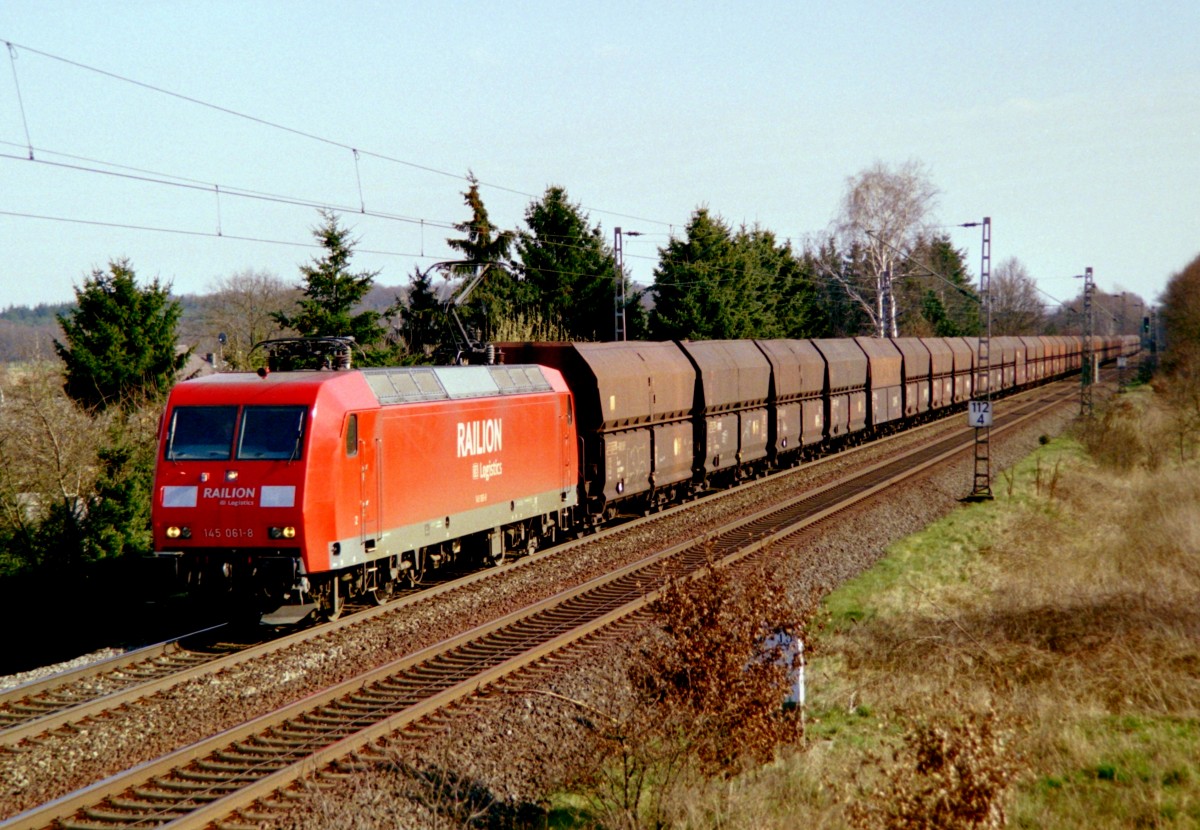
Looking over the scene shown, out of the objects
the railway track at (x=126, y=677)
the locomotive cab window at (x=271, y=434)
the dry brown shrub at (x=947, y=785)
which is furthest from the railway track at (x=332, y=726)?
the locomotive cab window at (x=271, y=434)

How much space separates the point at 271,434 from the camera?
517 inches

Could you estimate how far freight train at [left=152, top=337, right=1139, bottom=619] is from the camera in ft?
42.9

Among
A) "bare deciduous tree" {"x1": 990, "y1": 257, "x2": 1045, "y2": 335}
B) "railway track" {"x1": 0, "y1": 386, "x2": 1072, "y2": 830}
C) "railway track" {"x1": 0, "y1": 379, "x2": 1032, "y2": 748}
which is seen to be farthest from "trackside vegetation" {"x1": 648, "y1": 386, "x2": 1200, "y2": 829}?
"bare deciduous tree" {"x1": 990, "y1": 257, "x2": 1045, "y2": 335}

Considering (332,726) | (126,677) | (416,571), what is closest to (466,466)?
(416,571)

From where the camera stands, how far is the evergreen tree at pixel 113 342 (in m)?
30.6

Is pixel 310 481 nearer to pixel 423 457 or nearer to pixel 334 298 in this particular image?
pixel 423 457

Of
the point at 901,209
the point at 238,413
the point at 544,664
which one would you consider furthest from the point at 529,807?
the point at 901,209

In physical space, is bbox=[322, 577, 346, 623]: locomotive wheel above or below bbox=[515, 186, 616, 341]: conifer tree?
below

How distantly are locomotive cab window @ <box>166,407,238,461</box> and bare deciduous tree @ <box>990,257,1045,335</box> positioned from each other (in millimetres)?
84750

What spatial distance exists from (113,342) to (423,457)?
1965 cm

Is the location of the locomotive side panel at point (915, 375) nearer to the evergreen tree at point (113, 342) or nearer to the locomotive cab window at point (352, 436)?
the evergreen tree at point (113, 342)

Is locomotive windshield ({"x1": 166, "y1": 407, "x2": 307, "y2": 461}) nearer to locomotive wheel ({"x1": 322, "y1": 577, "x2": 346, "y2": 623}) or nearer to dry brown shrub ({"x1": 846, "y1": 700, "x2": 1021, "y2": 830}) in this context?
locomotive wheel ({"x1": 322, "y1": 577, "x2": 346, "y2": 623})

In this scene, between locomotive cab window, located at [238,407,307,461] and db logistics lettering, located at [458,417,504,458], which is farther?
db logistics lettering, located at [458,417,504,458]

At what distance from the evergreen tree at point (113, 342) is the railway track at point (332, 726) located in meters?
19.8
